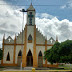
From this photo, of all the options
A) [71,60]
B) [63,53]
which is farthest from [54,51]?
[71,60]

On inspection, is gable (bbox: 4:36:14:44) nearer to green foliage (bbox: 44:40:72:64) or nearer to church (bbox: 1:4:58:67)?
church (bbox: 1:4:58:67)

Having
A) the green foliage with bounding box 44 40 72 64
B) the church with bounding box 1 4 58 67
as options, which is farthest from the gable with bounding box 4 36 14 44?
the green foliage with bounding box 44 40 72 64

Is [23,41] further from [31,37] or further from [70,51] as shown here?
[70,51]

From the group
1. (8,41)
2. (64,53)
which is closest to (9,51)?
(8,41)

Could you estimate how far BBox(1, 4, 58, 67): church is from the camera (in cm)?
3700

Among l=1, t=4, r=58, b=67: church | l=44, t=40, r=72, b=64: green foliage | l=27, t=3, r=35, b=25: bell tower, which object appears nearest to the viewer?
l=44, t=40, r=72, b=64: green foliage

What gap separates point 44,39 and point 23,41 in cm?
593

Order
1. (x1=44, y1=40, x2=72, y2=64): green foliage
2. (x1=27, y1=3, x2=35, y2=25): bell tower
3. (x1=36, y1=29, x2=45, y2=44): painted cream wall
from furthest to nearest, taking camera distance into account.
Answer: (x1=27, y1=3, x2=35, y2=25): bell tower → (x1=36, y1=29, x2=45, y2=44): painted cream wall → (x1=44, y1=40, x2=72, y2=64): green foliage

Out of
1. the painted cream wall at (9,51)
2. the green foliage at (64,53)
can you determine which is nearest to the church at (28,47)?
the painted cream wall at (9,51)

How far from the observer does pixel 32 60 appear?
3800 centimetres

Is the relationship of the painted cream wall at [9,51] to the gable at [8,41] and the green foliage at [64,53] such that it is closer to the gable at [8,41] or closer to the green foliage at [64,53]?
the gable at [8,41]

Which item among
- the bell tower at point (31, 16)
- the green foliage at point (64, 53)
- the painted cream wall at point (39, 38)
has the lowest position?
the green foliage at point (64, 53)

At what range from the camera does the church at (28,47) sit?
121 ft

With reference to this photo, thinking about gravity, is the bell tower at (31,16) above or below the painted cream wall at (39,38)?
above
